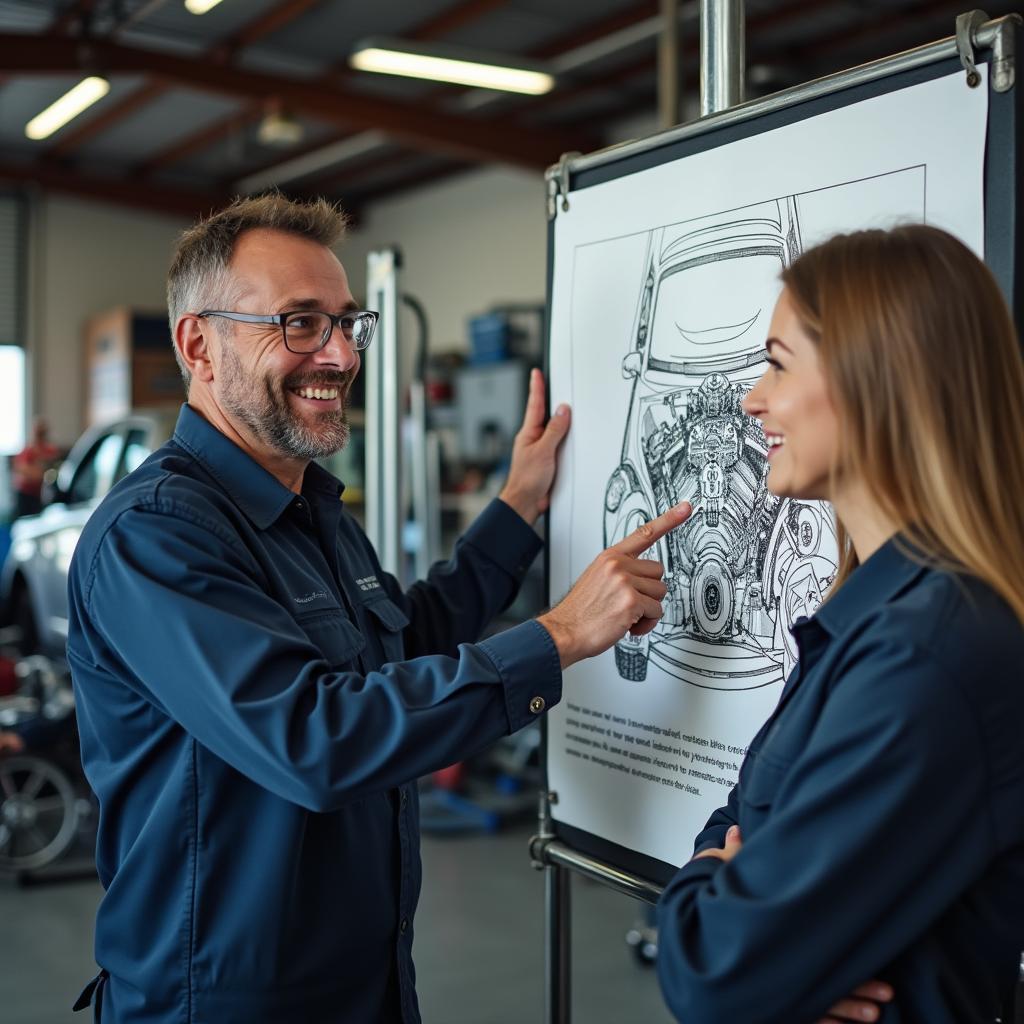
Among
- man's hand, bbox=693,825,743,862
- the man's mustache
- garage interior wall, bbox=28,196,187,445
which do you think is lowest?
man's hand, bbox=693,825,743,862

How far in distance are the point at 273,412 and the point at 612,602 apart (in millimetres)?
533

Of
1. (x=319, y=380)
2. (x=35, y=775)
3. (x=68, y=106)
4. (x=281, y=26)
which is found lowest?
(x=35, y=775)

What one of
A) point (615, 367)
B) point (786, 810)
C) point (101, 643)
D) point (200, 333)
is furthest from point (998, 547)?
point (200, 333)

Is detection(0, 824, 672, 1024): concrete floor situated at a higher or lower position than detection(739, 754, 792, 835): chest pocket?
lower

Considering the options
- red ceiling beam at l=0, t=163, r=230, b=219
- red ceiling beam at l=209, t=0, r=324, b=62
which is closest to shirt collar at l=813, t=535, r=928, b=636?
red ceiling beam at l=209, t=0, r=324, b=62

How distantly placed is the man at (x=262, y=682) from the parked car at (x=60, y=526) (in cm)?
359

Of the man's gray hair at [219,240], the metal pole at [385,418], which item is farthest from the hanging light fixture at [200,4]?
the man's gray hair at [219,240]

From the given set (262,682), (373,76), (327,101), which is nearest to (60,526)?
(327,101)

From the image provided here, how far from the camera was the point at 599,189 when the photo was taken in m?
1.68

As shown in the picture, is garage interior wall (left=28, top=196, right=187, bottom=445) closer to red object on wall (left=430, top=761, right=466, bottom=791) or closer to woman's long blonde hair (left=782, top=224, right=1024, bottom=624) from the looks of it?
red object on wall (left=430, top=761, right=466, bottom=791)

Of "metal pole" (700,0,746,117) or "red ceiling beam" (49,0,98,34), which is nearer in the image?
"metal pole" (700,0,746,117)

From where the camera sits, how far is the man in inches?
49.8

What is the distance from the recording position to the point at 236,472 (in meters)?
1.53

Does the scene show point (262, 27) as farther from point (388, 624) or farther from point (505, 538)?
point (388, 624)
